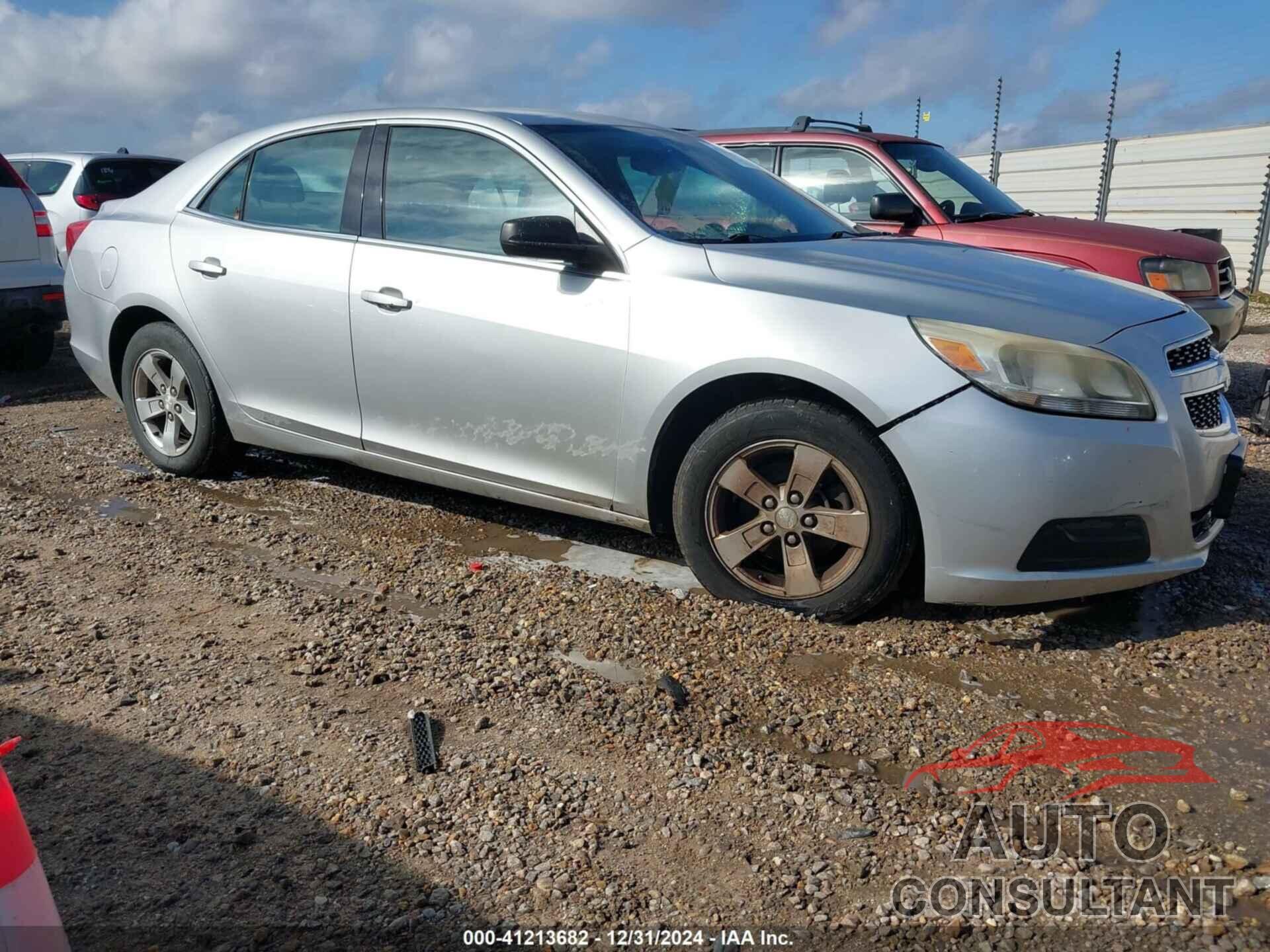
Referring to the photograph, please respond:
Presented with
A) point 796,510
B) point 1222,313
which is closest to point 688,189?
point 796,510

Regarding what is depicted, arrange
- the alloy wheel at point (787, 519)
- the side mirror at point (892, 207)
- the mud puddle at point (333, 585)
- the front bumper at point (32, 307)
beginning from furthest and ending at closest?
the front bumper at point (32, 307), the side mirror at point (892, 207), the mud puddle at point (333, 585), the alloy wheel at point (787, 519)

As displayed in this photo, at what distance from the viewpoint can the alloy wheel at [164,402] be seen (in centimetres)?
485

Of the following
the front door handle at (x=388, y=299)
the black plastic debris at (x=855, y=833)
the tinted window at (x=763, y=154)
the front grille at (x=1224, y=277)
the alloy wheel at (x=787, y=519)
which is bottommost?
the black plastic debris at (x=855, y=833)

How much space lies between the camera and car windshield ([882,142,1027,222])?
267 inches

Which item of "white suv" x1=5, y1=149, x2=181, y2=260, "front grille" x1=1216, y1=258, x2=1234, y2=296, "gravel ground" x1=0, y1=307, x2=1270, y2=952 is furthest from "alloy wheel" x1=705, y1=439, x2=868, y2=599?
"white suv" x1=5, y1=149, x2=181, y2=260

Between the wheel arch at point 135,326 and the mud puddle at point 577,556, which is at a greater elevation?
the wheel arch at point 135,326

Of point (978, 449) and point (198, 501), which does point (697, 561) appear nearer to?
point (978, 449)

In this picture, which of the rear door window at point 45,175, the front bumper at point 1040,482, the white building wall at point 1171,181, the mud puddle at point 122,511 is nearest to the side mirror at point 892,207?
the front bumper at point 1040,482

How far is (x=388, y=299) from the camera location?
3969 millimetres

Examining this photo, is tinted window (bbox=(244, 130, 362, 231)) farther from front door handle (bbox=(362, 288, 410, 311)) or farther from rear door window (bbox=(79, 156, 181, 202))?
rear door window (bbox=(79, 156, 181, 202))

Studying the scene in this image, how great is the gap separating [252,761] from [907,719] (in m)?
1.77

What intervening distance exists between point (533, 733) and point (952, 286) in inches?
76.9

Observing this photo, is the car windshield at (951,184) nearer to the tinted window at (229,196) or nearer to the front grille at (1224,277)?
the front grille at (1224,277)

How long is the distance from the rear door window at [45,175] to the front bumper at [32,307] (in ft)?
12.8
